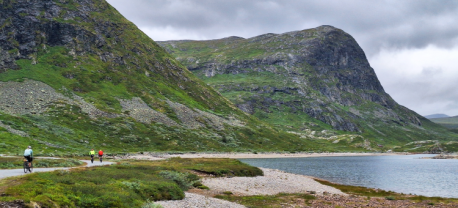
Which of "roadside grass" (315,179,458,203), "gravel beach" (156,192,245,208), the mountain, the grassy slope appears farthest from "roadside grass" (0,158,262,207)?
the grassy slope

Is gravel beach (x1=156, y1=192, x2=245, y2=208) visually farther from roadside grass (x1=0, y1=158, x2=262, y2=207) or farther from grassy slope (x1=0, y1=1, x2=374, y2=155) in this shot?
grassy slope (x1=0, y1=1, x2=374, y2=155)

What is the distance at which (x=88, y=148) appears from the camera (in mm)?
113500

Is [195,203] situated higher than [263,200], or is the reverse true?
[195,203]

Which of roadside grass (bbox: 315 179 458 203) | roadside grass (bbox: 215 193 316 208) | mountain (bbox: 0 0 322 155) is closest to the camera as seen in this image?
roadside grass (bbox: 215 193 316 208)

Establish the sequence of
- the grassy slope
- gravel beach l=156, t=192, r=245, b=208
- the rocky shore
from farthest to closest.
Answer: the grassy slope
the rocky shore
gravel beach l=156, t=192, r=245, b=208

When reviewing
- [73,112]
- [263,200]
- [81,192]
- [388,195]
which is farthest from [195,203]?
[73,112]

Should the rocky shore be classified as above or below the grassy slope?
below

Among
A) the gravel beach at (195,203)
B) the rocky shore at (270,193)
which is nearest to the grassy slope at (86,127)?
the rocky shore at (270,193)

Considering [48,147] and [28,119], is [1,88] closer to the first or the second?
[28,119]

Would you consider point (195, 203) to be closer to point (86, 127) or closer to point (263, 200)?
point (263, 200)

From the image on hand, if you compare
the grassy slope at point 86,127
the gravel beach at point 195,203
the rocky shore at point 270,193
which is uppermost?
the grassy slope at point 86,127

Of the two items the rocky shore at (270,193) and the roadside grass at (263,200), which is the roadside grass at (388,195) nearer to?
the rocky shore at (270,193)

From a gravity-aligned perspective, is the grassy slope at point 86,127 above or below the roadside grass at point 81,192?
above

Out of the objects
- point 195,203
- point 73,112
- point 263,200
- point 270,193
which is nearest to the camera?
point 195,203
